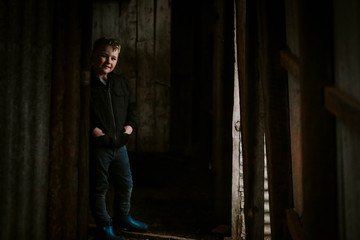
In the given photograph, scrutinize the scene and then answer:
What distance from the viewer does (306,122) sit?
57.2 inches

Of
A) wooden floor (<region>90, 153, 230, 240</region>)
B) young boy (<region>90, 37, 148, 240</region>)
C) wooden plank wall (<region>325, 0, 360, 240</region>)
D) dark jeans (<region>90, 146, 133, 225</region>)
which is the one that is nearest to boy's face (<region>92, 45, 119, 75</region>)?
young boy (<region>90, 37, 148, 240</region>)

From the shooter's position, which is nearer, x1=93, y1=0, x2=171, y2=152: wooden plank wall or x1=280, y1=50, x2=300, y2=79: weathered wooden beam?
x1=280, y1=50, x2=300, y2=79: weathered wooden beam

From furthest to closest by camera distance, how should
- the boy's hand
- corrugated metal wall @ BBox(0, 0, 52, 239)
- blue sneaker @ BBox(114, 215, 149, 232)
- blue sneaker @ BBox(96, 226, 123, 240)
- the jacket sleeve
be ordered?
blue sneaker @ BBox(114, 215, 149, 232), the jacket sleeve, blue sneaker @ BBox(96, 226, 123, 240), the boy's hand, corrugated metal wall @ BBox(0, 0, 52, 239)

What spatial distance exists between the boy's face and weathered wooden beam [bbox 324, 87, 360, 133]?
2.46 m

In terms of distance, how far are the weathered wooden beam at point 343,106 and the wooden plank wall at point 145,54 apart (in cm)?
517

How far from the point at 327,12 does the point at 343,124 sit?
1.44 ft

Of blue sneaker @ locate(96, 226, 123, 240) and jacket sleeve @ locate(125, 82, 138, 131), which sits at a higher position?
jacket sleeve @ locate(125, 82, 138, 131)

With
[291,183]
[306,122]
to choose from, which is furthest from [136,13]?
[306,122]

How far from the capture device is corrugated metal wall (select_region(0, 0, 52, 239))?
253 cm

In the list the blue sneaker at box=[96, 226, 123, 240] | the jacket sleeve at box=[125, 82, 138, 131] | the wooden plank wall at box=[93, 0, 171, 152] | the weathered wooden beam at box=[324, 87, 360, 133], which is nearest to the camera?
the weathered wooden beam at box=[324, 87, 360, 133]

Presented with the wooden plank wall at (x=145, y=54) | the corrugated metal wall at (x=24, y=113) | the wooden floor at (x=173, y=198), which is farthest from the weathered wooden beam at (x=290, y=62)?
the wooden plank wall at (x=145, y=54)

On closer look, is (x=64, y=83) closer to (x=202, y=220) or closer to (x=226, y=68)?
(x=226, y=68)

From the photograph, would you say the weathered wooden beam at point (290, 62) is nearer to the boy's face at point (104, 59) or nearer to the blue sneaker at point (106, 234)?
the boy's face at point (104, 59)

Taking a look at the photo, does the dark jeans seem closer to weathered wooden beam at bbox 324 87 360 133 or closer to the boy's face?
the boy's face
